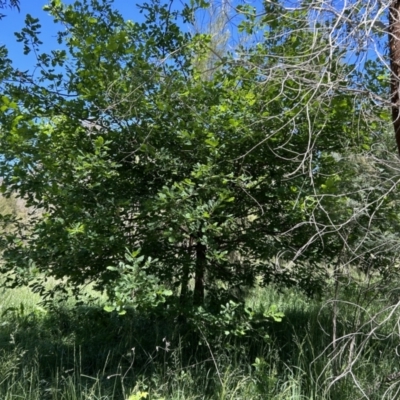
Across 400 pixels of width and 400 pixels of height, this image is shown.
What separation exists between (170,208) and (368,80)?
1.79 meters

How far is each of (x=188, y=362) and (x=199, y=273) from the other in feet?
2.35

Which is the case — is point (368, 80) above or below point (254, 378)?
above

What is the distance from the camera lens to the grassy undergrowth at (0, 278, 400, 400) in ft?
11.1

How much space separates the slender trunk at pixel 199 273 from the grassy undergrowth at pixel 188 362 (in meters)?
0.32

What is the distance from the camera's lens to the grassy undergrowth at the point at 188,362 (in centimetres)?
340

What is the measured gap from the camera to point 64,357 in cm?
455

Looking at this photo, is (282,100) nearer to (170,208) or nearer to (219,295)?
(170,208)

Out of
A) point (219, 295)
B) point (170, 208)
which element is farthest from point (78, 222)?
point (219, 295)

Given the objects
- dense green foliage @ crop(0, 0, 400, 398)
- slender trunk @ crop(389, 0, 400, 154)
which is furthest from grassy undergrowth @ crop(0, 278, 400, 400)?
slender trunk @ crop(389, 0, 400, 154)

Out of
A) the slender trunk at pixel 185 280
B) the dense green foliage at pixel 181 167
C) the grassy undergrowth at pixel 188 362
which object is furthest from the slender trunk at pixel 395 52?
the slender trunk at pixel 185 280

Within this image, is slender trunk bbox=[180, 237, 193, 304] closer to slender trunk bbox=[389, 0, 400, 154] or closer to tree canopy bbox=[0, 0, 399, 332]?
tree canopy bbox=[0, 0, 399, 332]

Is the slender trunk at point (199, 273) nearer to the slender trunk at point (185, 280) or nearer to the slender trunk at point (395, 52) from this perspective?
the slender trunk at point (185, 280)

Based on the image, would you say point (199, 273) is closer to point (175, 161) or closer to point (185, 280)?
point (185, 280)

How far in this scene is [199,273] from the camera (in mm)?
4160
